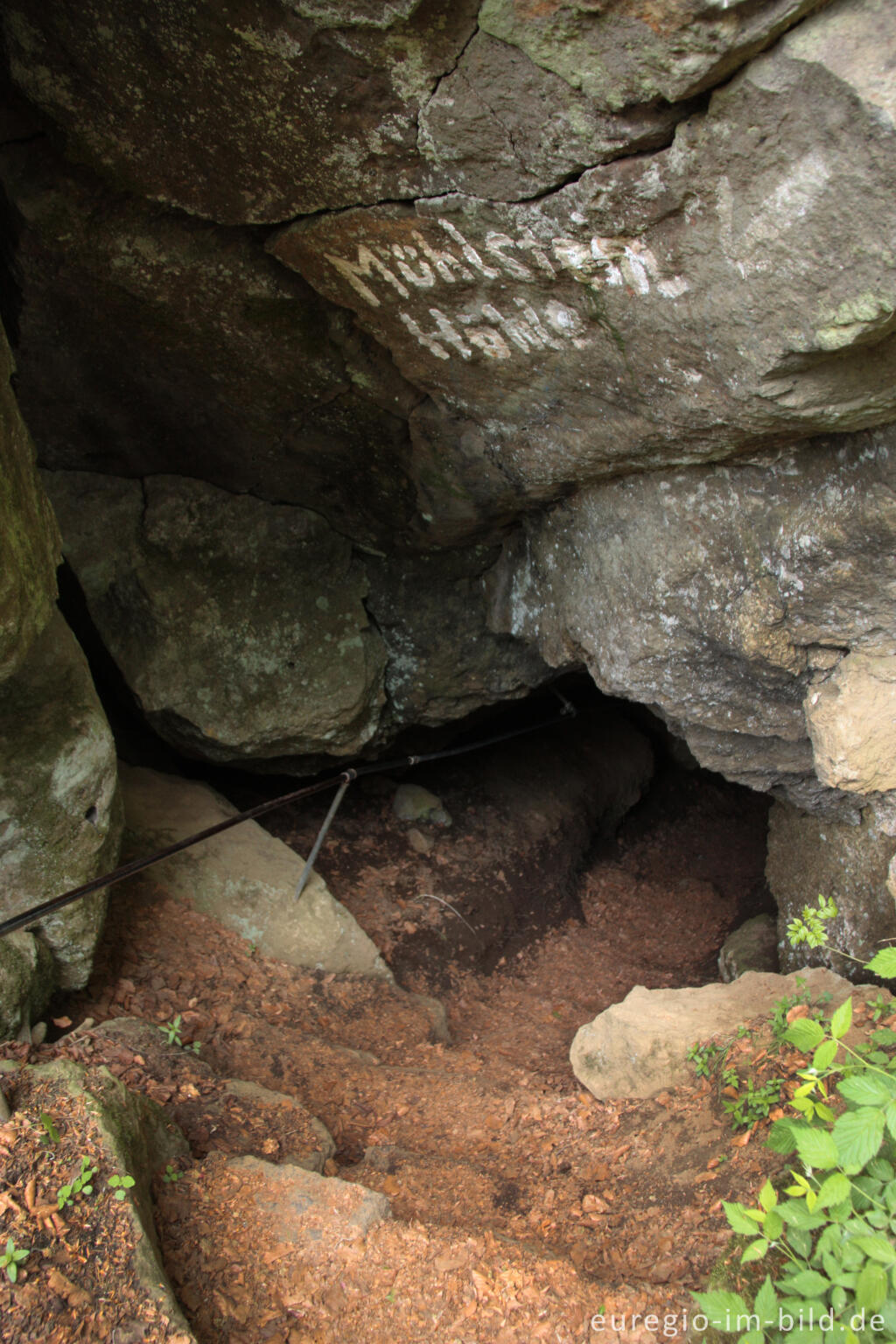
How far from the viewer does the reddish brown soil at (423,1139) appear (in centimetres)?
179

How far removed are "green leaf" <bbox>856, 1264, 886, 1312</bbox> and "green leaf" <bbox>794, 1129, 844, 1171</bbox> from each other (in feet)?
0.55

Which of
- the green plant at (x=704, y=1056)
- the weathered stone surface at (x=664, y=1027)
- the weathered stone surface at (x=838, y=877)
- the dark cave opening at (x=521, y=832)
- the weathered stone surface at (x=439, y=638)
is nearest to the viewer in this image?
the green plant at (x=704, y=1056)

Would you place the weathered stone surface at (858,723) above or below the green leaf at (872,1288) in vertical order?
below

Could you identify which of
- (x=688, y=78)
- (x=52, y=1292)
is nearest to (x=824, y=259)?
(x=688, y=78)

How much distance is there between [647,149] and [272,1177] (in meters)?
2.66

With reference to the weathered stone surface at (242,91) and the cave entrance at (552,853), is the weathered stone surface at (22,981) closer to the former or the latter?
the cave entrance at (552,853)

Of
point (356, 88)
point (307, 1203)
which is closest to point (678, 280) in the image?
point (356, 88)

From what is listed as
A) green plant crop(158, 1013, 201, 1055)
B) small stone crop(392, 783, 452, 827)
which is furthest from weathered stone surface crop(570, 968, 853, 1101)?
small stone crop(392, 783, 452, 827)

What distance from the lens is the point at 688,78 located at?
1678mm

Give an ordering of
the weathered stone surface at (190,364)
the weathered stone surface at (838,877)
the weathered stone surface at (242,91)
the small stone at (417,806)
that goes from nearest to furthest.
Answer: the weathered stone surface at (242,91) → the weathered stone surface at (190,364) → the weathered stone surface at (838,877) → the small stone at (417,806)

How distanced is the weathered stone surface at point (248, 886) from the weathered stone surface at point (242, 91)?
256cm

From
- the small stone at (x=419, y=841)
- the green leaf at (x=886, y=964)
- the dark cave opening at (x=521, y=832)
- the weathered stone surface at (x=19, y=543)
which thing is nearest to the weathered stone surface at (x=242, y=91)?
the weathered stone surface at (x=19, y=543)

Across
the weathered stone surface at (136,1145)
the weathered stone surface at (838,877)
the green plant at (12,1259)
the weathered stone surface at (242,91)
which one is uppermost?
the weathered stone surface at (242,91)

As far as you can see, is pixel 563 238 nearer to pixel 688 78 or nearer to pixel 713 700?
pixel 688 78
